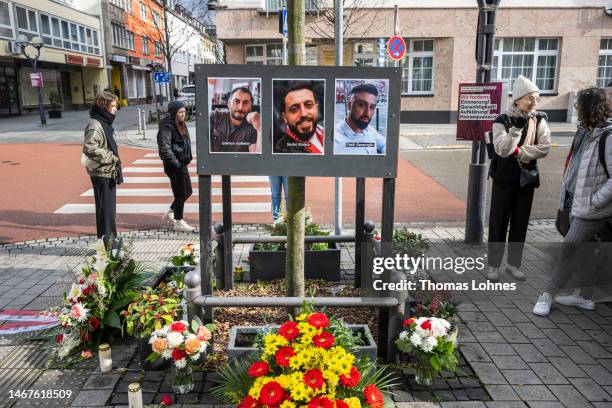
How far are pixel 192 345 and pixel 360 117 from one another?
5.97ft

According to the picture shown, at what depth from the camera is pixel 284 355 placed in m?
2.71

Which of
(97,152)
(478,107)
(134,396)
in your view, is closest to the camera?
(134,396)

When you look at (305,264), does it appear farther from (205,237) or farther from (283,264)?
(205,237)

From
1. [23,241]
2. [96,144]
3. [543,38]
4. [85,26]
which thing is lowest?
[23,241]

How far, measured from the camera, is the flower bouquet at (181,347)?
332 centimetres

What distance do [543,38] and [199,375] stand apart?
23.7m

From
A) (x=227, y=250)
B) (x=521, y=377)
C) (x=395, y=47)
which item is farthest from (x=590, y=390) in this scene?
(x=395, y=47)

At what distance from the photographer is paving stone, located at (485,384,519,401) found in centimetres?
335

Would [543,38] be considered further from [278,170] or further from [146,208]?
[278,170]

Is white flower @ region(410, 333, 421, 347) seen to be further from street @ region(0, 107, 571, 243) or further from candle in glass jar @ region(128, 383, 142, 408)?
street @ region(0, 107, 571, 243)

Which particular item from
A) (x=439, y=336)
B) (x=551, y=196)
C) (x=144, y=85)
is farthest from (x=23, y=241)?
(x=144, y=85)

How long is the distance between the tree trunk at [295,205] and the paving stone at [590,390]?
1982 millimetres

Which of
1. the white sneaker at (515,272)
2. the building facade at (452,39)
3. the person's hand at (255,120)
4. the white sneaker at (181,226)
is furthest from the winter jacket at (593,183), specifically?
the building facade at (452,39)

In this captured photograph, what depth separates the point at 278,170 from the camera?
352 centimetres
